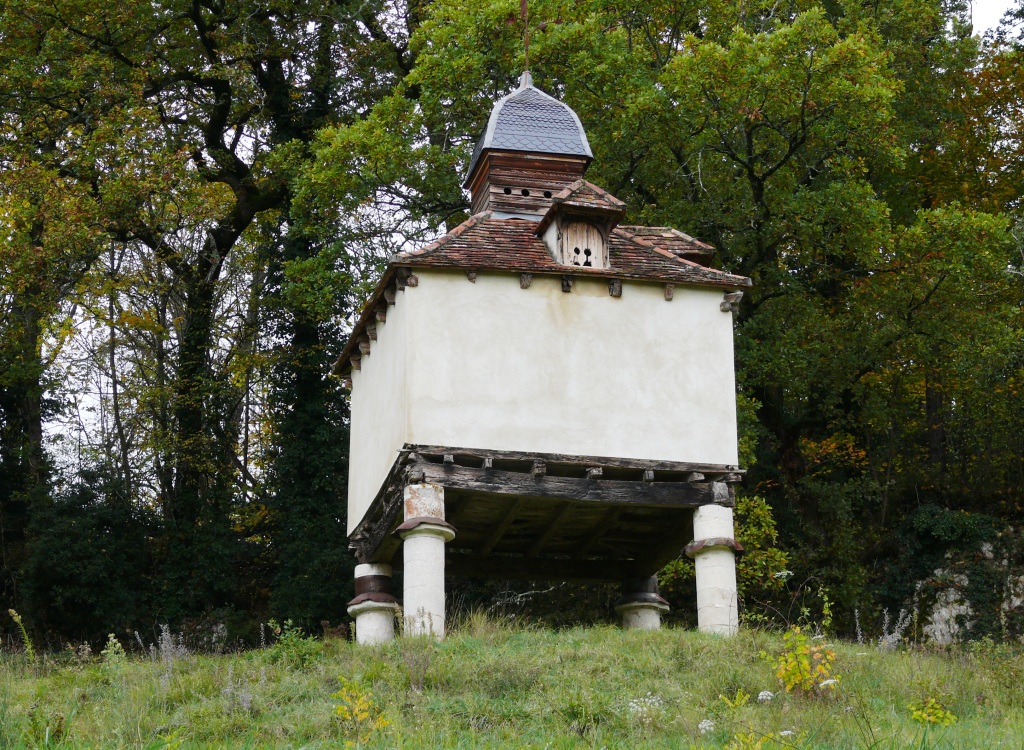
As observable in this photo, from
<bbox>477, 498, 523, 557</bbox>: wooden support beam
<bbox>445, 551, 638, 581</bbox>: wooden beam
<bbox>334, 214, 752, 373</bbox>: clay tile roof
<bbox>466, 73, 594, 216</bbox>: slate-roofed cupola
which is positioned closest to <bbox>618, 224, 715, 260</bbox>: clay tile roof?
<bbox>334, 214, 752, 373</bbox>: clay tile roof

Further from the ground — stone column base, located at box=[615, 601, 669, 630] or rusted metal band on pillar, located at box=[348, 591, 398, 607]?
rusted metal band on pillar, located at box=[348, 591, 398, 607]

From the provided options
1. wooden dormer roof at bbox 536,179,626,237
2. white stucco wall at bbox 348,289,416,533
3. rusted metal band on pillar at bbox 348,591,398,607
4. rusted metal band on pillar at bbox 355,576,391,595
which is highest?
wooden dormer roof at bbox 536,179,626,237

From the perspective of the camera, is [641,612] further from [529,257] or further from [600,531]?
[529,257]

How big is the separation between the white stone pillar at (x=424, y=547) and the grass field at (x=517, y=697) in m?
0.97

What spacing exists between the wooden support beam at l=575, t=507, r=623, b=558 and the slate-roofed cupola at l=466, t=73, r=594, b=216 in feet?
15.1

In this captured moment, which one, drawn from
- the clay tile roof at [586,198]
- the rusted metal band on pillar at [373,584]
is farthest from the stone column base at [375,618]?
the clay tile roof at [586,198]

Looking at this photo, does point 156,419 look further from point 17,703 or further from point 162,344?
point 17,703

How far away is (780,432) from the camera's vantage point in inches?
1148

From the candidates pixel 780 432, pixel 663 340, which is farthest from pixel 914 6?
pixel 663 340

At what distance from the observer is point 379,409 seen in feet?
64.8

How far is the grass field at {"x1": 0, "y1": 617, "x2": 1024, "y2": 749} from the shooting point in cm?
1089

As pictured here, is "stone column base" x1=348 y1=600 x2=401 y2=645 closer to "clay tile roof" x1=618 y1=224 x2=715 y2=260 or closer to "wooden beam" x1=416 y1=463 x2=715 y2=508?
"wooden beam" x1=416 y1=463 x2=715 y2=508

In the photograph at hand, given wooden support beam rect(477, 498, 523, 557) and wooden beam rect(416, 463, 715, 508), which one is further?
wooden support beam rect(477, 498, 523, 557)

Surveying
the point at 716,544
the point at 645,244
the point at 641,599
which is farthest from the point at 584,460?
the point at 641,599
